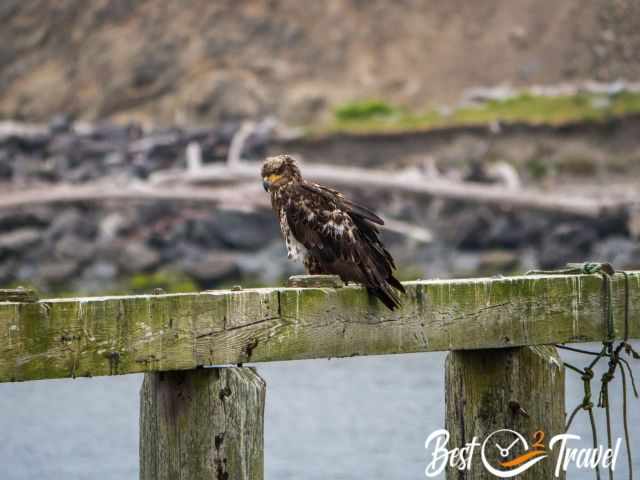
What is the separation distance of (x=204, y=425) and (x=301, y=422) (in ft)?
36.2

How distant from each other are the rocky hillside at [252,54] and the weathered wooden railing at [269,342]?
5043cm

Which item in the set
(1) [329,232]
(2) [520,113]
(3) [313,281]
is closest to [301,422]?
(1) [329,232]

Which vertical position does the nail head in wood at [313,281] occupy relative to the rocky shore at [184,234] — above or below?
below

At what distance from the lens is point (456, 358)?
23.0 feet

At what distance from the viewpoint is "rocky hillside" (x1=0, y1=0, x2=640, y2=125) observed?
58094 millimetres

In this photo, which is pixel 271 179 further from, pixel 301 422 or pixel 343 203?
pixel 301 422

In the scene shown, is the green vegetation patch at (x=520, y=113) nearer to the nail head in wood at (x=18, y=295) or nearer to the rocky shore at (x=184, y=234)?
the rocky shore at (x=184, y=234)

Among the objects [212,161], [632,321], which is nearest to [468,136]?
[212,161]

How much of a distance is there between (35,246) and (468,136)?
15.8 m

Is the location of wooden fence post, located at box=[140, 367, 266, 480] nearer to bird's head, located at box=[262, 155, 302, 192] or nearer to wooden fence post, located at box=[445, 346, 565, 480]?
wooden fence post, located at box=[445, 346, 565, 480]

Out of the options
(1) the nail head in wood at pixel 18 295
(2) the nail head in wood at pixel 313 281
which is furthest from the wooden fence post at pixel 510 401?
(1) the nail head in wood at pixel 18 295

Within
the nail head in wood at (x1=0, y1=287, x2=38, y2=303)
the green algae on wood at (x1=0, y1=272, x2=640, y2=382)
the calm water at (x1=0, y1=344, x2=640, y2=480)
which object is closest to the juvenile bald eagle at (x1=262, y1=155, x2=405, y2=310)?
the green algae on wood at (x1=0, y1=272, x2=640, y2=382)

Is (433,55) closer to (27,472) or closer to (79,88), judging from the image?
(79,88)

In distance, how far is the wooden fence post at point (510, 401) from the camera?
22.3ft
